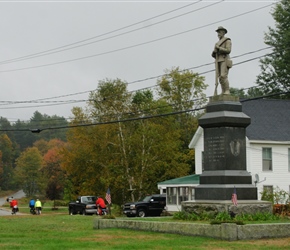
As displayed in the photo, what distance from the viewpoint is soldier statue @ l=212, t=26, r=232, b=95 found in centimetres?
2409

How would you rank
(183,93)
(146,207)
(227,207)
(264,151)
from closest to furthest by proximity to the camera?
(227,207) < (146,207) < (264,151) < (183,93)

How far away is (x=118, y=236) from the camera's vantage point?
20906 millimetres

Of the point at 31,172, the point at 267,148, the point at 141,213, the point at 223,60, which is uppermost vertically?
the point at 31,172

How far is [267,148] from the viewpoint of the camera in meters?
47.0

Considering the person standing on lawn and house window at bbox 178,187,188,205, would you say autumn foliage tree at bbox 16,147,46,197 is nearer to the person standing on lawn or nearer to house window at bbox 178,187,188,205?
the person standing on lawn

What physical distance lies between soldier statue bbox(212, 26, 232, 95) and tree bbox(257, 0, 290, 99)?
40524 millimetres

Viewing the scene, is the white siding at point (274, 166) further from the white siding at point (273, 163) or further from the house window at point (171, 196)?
the house window at point (171, 196)

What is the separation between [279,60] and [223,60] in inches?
1702

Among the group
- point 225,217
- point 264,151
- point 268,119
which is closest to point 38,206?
point 264,151

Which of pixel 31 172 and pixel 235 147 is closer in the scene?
pixel 235 147

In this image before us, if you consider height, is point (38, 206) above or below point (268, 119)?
below

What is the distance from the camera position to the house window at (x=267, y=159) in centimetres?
4684

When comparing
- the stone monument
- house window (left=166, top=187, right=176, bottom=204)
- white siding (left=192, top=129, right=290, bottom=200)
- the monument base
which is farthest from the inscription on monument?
house window (left=166, top=187, right=176, bottom=204)

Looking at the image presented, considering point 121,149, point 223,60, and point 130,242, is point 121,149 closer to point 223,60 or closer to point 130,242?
point 223,60
